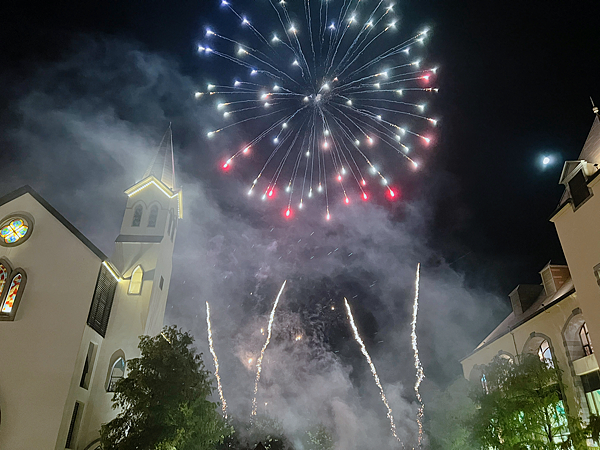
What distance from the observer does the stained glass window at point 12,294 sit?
18734 millimetres

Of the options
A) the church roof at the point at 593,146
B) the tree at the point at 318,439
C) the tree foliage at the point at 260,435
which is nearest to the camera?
the church roof at the point at 593,146

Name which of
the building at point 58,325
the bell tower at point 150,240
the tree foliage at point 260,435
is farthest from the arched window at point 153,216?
the tree foliage at point 260,435

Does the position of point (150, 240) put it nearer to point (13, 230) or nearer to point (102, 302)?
point (102, 302)

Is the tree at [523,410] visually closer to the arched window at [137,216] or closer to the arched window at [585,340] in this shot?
the arched window at [585,340]

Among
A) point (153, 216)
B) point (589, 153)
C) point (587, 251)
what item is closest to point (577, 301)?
point (587, 251)

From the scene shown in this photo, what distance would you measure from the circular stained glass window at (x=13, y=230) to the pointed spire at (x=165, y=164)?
35.9 ft

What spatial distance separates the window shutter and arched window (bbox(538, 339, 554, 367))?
22.2 metres

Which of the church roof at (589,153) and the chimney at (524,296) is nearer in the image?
the church roof at (589,153)

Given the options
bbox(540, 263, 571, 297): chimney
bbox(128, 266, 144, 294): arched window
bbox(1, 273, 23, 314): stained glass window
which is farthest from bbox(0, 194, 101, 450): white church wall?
bbox(540, 263, 571, 297): chimney

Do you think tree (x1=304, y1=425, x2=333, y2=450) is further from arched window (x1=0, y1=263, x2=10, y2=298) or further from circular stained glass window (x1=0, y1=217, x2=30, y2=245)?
circular stained glass window (x1=0, y1=217, x2=30, y2=245)

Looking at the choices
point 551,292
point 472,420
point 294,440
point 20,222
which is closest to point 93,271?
point 20,222

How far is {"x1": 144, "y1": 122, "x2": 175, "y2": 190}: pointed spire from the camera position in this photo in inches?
1220

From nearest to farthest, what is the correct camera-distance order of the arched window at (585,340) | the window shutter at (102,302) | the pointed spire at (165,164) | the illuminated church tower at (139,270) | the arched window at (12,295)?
the arched window at (585,340) → the arched window at (12,295) → the window shutter at (102,302) → the illuminated church tower at (139,270) → the pointed spire at (165,164)

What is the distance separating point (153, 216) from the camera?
29062mm
